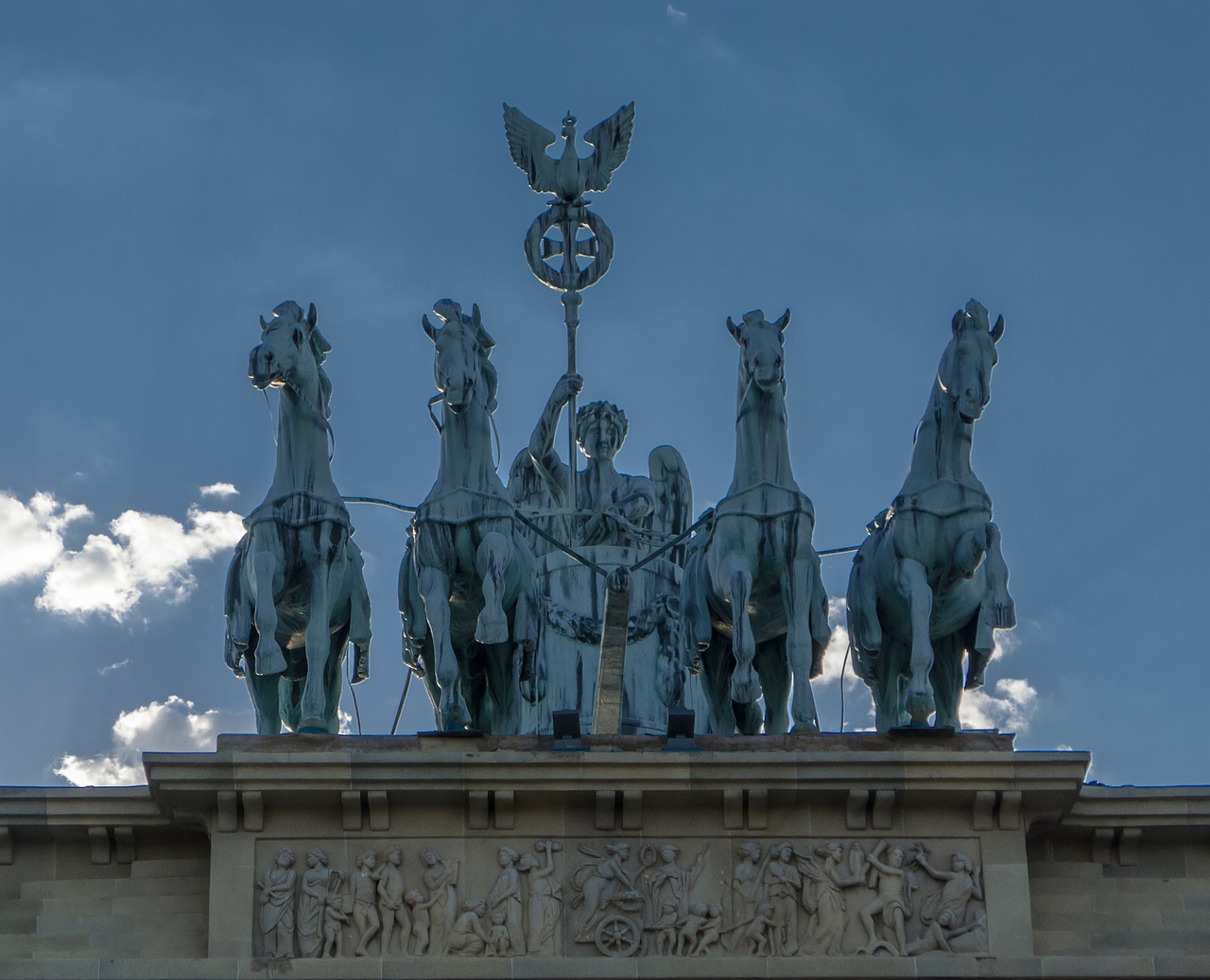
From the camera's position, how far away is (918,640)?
27875 mm

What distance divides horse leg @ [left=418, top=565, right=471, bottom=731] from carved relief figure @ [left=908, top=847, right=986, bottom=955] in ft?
13.8

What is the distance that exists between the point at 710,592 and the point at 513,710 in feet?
6.70

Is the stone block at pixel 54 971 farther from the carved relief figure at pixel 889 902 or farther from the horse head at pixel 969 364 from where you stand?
the horse head at pixel 969 364

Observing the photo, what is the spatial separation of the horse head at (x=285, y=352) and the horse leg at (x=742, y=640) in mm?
4073

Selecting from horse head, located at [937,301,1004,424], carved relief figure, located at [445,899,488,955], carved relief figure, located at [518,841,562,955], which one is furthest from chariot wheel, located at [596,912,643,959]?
horse head, located at [937,301,1004,424]

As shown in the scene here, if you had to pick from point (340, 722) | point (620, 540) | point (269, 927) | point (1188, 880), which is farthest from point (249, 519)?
point (1188, 880)

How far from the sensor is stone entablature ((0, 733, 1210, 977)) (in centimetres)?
2648

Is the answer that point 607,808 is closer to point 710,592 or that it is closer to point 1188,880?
point 710,592

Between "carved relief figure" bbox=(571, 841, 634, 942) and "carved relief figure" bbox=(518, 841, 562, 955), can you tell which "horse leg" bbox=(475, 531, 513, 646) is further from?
"carved relief figure" bbox=(571, 841, 634, 942)

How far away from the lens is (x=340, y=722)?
94.3 ft

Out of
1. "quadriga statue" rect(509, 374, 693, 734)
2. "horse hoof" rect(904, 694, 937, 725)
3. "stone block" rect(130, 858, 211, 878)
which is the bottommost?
"stone block" rect(130, 858, 211, 878)

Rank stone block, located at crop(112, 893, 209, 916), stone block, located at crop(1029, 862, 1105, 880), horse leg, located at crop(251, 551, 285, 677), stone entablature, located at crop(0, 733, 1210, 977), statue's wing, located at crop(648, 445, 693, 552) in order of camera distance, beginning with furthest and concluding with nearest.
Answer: statue's wing, located at crop(648, 445, 693, 552)
horse leg, located at crop(251, 551, 285, 677)
stone block, located at crop(1029, 862, 1105, 880)
stone block, located at crop(112, 893, 209, 916)
stone entablature, located at crop(0, 733, 1210, 977)

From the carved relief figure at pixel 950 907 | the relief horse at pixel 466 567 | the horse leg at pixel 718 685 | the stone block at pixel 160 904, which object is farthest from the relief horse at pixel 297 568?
the carved relief figure at pixel 950 907

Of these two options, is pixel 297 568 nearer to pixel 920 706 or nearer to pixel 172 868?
pixel 172 868
